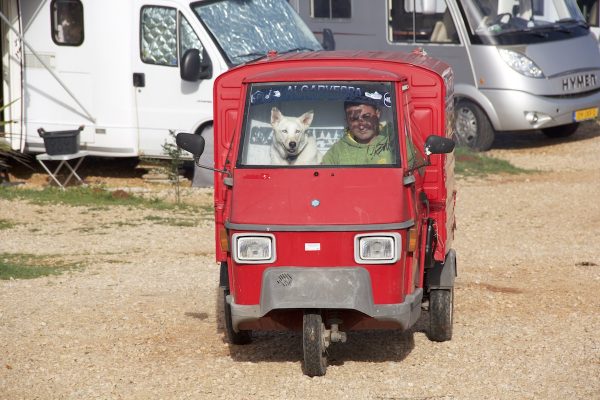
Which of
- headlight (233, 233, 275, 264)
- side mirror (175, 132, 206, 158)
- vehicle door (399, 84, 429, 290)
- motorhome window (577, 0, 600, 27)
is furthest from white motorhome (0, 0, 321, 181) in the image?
motorhome window (577, 0, 600, 27)

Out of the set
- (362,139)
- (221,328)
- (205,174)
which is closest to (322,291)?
(362,139)

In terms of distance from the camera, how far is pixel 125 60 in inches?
576

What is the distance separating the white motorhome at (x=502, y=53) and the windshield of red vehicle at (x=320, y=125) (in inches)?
388

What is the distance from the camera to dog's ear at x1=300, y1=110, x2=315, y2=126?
7551 millimetres

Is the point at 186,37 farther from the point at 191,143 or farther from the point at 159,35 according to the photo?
the point at 191,143

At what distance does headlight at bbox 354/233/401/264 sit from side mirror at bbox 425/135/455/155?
62 centimetres

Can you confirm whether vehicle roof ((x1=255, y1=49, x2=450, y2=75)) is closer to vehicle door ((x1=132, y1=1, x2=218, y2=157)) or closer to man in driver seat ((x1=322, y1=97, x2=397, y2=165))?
man in driver seat ((x1=322, y1=97, x2=397, y2=165))

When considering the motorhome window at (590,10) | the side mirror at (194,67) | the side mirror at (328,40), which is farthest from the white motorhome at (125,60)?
the motorhome window at (590,10)

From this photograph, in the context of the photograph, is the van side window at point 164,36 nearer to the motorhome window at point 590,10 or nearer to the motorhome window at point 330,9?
the motorhome window at point 330,9

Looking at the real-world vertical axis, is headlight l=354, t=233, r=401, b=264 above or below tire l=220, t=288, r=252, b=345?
above

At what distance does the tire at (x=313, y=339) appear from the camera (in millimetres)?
7199

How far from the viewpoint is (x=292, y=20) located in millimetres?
15258

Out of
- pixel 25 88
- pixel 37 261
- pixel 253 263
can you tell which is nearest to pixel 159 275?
pixel 37 261

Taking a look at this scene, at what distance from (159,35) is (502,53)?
5.08 meters
